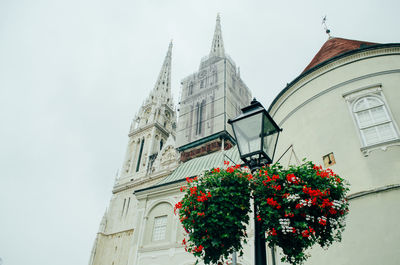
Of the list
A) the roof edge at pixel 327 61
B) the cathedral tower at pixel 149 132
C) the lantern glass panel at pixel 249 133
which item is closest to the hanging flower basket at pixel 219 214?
the lantern glass panel at pixel 249 133

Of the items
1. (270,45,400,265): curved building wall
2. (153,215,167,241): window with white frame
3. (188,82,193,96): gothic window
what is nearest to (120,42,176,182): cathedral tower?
(188,82,193,96): gothic window

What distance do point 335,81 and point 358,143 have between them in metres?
2.84

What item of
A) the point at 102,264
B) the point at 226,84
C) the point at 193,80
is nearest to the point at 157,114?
the point at 193,80

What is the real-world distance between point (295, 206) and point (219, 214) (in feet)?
4.67

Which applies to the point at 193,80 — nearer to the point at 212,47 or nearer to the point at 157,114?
the point at 157,114

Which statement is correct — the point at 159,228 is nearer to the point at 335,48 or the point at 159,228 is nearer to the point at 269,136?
the point at 335,48

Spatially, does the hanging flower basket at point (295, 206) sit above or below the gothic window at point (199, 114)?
below

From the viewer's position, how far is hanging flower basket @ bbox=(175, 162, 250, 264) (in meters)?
5.55

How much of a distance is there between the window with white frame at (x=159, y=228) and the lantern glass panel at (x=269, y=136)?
13767 millimetres

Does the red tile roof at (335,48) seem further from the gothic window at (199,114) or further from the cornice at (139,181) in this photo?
the gothic window at (199,114)

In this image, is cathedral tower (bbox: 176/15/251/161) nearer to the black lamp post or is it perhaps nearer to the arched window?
the arched window

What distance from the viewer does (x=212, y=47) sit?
62.3m

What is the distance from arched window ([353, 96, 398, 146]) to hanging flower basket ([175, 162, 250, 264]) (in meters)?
5.56

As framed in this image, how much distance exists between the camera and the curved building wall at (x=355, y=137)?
7781 millimetres
